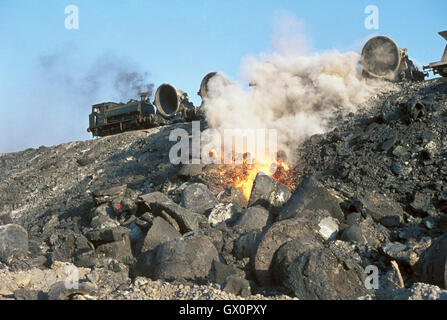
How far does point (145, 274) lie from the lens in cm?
593

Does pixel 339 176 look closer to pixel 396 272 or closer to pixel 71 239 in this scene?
pixel 396 272

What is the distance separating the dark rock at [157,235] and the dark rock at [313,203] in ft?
6.33

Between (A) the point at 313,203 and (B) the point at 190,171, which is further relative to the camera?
(B) the point at 190,171

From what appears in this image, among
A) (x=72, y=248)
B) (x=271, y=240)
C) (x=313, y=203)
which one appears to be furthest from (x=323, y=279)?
(x=72, y=248)

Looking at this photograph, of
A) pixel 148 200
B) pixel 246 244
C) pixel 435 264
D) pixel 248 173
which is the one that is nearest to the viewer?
pixel 435 264

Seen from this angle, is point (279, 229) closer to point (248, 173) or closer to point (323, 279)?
point (323, 279)

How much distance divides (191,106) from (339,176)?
10162 millimetres

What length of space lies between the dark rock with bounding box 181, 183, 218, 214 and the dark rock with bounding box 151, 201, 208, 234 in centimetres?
88

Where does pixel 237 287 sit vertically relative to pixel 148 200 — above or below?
below

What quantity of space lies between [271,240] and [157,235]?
1.94m

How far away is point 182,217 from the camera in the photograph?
7.00 m

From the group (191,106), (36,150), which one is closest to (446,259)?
(191,106)

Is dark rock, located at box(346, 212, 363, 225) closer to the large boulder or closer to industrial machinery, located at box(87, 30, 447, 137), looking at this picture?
the large boulder

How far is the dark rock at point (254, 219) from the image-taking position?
23.0ft
